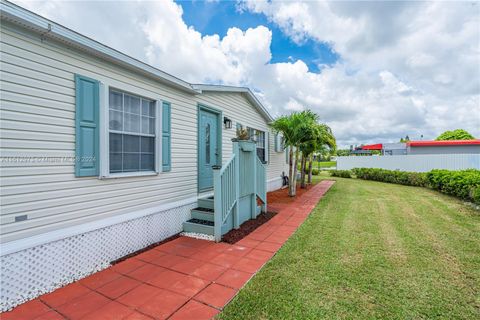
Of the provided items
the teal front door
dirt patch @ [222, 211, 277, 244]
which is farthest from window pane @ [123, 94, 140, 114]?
dirt patch @ [222, 211, 277, 244]

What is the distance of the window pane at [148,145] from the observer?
4.20 meters

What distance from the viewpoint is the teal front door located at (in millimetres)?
5754

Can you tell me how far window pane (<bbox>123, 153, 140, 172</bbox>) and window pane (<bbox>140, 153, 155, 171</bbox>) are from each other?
93 mm

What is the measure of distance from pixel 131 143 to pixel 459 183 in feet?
35.3

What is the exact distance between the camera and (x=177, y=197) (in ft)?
16.4

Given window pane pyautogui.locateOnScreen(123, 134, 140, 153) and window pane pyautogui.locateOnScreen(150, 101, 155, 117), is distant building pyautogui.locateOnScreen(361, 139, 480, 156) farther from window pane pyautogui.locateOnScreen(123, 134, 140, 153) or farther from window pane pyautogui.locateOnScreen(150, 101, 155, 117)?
window pane pyautogui.locateOnScreen(123, 134, 140, 153)

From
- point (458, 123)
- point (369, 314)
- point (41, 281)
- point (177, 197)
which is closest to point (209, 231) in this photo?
point (177, 197)

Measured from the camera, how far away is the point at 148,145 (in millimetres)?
4312

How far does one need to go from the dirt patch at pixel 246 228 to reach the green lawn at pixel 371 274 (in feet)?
3.19

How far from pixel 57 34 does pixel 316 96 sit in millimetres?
17658

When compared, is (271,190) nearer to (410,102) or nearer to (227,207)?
(227,207)

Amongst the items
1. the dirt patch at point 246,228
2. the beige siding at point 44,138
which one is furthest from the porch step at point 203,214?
the beige siding at point 44,138

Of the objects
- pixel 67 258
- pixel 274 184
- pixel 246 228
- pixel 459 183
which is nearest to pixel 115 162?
pixel 67 258

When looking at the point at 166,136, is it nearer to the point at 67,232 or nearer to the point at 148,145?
the point at 148,145
